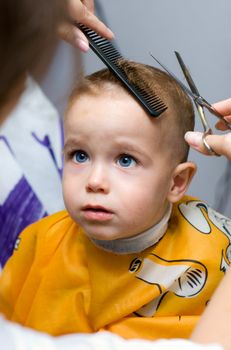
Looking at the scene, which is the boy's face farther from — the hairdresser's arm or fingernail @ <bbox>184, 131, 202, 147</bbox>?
the hairdresser's arm

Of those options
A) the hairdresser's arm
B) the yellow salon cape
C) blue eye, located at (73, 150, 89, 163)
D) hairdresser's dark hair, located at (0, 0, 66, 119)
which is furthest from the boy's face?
hairdresser's dark hair, located at (0, 0, 66, 119)

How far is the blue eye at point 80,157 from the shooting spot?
94cm

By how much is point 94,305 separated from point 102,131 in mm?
339

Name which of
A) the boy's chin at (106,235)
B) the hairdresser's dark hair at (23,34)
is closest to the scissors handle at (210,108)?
the boy's chin at (106,235)

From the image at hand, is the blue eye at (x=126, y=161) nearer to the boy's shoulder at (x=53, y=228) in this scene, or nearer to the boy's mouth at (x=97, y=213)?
the boy's mouth at (x=97, y=213)

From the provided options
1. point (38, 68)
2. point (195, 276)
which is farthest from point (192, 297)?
point (38, 68)

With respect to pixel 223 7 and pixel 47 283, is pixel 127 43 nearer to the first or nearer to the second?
pixel 223 7

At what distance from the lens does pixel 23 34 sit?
1.60ft

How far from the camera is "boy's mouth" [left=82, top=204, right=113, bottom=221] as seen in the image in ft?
2.98

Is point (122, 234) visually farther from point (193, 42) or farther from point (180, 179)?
point (193, 42)

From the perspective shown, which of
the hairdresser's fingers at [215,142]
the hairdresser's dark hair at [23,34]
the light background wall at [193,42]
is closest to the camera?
the hairdresser's dark hair at [23,34]

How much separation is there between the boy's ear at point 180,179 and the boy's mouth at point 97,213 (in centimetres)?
14

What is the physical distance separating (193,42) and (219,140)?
59cm

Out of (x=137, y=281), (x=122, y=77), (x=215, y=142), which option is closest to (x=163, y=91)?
(x=122, y=77)
